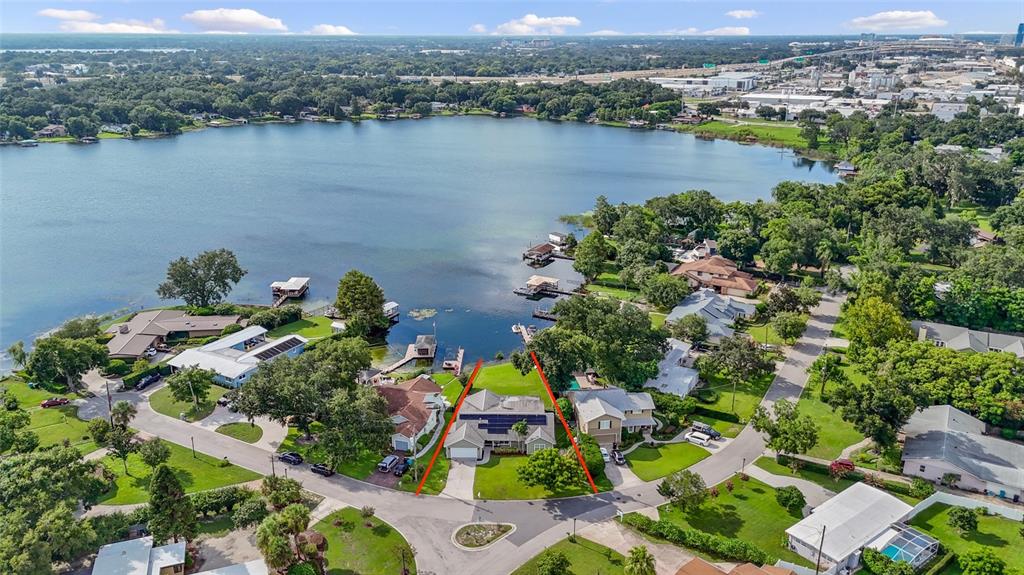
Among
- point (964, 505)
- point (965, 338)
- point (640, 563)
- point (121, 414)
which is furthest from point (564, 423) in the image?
point (965, 338)

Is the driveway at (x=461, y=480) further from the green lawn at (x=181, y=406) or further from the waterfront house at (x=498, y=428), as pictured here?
the green lawn at (x=181, y=406)

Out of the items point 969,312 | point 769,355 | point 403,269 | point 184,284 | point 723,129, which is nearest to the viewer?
point 769,355

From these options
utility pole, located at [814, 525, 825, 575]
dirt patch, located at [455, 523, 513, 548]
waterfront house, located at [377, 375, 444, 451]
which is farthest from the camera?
waterfront house, located at [377, 375, 444, 451]

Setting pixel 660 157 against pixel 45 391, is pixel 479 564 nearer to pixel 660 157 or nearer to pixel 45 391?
pixel 45 391

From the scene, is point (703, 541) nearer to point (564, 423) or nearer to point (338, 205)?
point (564, 423)

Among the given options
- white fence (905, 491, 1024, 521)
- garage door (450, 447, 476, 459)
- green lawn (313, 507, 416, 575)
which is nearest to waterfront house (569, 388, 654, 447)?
garage door (450, 447, 476, 459)

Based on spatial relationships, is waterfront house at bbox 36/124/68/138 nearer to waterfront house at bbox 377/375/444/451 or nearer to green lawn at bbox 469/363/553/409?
→ green lawn at bbox 469/363/553/409

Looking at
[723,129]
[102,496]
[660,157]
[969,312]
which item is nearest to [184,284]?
[102,496]
